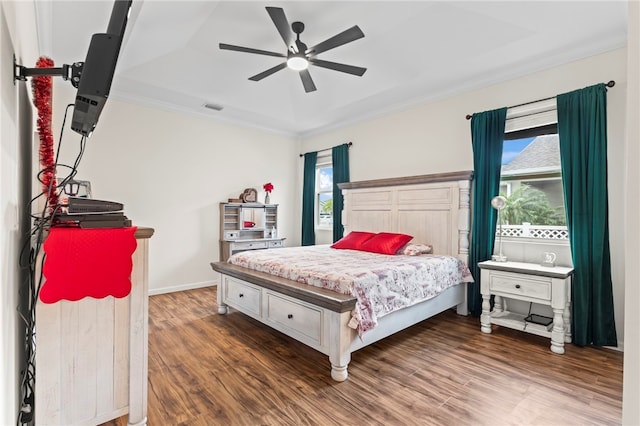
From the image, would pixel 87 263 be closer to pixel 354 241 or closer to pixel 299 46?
pixel 299 46

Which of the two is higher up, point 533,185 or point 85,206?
point 533,185

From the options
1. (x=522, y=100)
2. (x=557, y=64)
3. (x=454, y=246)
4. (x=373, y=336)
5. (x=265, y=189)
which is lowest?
(x=373, y=336)

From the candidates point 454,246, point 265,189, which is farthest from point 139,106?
point 454,246

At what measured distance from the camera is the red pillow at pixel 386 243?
12.1 ft

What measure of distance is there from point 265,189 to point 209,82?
80.5 inches

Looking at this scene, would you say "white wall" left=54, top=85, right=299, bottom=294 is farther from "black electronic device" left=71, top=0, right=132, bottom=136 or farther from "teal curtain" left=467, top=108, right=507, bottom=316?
"teal curtain" left=467, top=108, right=507, bottom=316

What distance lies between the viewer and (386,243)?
3756 millimetres

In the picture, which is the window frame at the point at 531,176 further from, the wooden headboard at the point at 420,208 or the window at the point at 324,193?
the window at the point at 324,193

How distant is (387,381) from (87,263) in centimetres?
193

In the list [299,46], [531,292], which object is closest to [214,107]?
[299,46]

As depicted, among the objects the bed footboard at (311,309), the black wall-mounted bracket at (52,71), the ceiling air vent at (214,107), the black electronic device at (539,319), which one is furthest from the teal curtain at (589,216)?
the ceiling air vent at (214,107)

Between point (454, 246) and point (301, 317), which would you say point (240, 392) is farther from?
point (454, 246)

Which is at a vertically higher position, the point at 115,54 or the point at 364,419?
the point at 115,54

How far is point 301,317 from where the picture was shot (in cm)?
251
